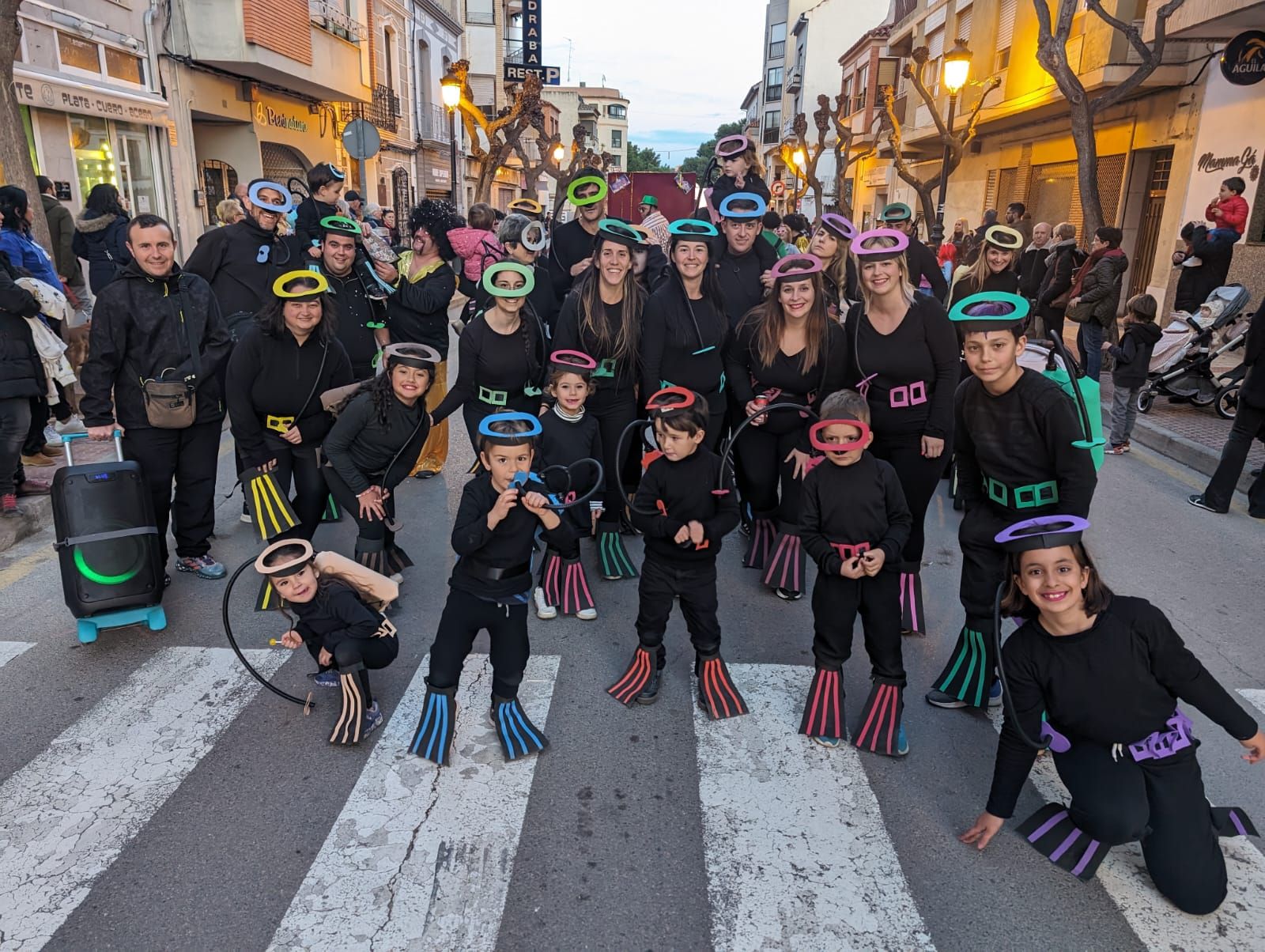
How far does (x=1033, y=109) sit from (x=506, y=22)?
4151 cm

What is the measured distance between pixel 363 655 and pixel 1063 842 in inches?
113

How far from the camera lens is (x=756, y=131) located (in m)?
87.1

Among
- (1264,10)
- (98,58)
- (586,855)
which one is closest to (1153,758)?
(586,855)

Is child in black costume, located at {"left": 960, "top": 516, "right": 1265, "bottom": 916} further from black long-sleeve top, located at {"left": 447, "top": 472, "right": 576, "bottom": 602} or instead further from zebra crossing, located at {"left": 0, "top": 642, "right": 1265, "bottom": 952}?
black long-sleeve top, located at {"left": 447, "top": 472, "right": 576, "bottom": 602}

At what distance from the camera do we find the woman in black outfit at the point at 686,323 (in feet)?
18.0

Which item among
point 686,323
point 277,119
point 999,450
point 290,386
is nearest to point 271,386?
point 290,386

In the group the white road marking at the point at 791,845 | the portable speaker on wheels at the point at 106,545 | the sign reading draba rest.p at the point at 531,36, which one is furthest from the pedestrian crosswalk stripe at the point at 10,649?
the sign reading draba rest.p at the point at 531,36

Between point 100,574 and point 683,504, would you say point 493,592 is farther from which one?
point 100,574

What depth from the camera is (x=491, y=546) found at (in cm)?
377

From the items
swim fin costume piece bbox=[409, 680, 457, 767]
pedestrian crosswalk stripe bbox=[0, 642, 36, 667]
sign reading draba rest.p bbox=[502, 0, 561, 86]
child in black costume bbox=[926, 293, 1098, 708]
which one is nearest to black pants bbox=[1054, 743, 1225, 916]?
child in black costume bbox=[926, 293, 1098, 708]

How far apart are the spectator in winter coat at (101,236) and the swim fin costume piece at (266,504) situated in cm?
542

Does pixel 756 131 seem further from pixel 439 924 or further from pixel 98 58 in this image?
pixel 439 924

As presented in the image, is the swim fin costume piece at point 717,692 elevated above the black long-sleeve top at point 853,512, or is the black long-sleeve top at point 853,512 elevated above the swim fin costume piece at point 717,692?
the black long-sleeve top at point 853,512

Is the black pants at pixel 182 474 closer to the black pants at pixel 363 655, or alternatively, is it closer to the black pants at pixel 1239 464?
the black pants at pixel 363 655
